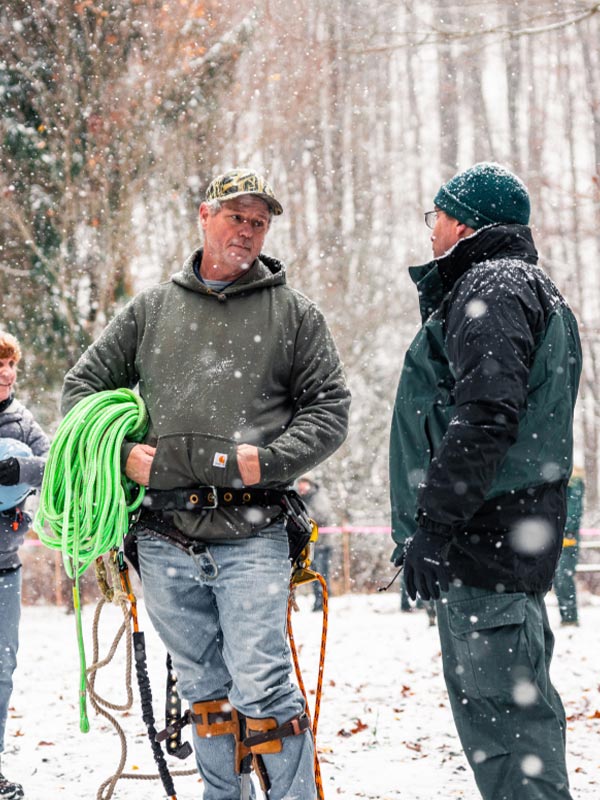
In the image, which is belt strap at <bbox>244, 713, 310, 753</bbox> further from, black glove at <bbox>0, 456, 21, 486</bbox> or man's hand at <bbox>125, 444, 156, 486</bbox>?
black glove at <bbox>0, 456, 21, 486</bbox>

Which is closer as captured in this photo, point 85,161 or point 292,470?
point 292,470

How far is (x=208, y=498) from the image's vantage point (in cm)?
302

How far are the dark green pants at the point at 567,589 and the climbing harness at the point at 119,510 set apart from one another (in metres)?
6.86

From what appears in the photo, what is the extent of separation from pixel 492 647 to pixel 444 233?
4.01 ft

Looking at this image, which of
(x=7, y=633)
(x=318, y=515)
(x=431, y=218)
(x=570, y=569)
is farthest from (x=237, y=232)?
(x=318, y=515)

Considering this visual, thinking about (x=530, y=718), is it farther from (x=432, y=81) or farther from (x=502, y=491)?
(x=432, y=81)

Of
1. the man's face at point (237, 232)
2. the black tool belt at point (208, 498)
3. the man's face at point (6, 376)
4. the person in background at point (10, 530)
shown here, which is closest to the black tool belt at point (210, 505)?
the black tool belt at point (208, 498)

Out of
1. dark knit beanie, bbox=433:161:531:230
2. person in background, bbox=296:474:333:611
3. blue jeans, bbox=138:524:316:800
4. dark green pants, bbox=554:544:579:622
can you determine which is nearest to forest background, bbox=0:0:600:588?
person in background, bbox=296:474:333:611

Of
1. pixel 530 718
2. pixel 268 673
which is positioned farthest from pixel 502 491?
pixel 268 673

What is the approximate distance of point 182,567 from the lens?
3.04m

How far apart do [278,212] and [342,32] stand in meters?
15.6

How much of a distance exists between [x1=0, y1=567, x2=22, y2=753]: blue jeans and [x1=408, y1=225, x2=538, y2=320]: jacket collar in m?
2.19

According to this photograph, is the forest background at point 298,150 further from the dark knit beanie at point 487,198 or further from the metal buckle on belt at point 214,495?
the metal buckle on belt at point 214,495

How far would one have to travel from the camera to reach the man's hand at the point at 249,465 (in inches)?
117
